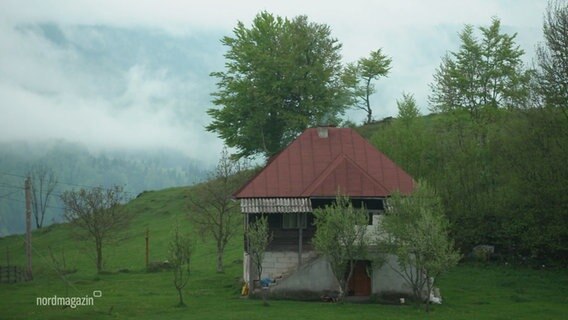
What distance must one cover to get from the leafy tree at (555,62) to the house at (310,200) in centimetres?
1102

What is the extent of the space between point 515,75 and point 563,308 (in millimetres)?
39914

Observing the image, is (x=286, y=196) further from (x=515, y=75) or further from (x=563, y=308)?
(x=515, y=75)

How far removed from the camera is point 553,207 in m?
47.8

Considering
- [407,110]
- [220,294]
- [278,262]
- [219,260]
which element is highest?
[407,110]

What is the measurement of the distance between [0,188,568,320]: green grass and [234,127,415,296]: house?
1.89 m

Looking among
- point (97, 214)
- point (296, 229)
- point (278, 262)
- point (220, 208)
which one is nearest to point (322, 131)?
point (296, 229)

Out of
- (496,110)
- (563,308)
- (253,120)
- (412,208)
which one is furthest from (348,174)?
(496,110)

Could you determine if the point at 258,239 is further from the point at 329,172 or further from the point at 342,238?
the point at 329,172

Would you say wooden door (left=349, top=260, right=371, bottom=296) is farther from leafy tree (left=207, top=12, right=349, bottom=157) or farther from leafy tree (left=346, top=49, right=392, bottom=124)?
leafy tree (left=346, top=49, right=392, bottom=124)

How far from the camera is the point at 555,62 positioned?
4616cm

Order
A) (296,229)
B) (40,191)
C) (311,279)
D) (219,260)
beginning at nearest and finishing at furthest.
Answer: (311,279)
(296,229)
(219,260)
(40,191)

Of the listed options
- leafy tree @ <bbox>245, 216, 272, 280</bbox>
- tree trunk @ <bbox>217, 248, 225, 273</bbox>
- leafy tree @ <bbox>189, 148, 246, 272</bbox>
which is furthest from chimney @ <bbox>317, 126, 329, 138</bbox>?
tree trunk @ <bbox>217, 248, 225, 273</bbox>

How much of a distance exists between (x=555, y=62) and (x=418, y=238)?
17.5 metres

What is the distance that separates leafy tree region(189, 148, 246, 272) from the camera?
55719 mm
